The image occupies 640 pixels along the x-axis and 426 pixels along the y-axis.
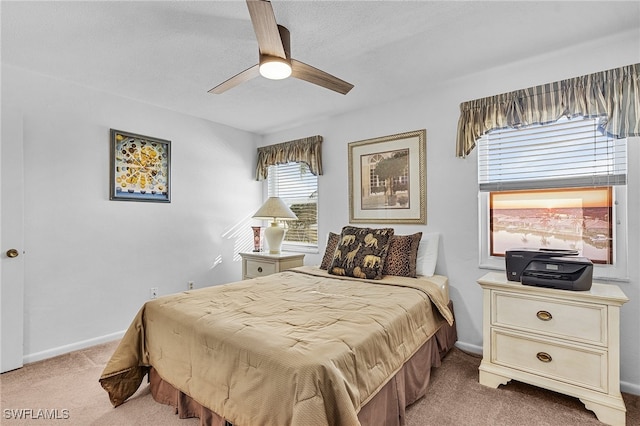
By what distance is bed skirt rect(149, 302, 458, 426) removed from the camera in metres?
1.57

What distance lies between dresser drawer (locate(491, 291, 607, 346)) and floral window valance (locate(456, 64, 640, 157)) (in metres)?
1.18

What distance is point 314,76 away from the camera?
2.09 meters

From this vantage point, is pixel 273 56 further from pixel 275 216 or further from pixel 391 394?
pixel 275 216

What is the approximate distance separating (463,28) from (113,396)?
3190mm

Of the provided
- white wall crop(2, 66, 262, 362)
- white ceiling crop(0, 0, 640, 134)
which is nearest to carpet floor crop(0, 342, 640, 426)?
white wall crop(2, 66, 262, 362)

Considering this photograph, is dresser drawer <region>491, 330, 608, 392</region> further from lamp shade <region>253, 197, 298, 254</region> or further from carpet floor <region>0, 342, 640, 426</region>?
lamp shade <region>253, 197, 298, 254</region>

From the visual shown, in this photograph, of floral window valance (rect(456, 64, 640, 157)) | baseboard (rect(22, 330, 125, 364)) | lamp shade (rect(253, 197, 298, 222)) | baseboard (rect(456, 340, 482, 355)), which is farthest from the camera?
lamp shade (rect(253, 197, 298, 222))

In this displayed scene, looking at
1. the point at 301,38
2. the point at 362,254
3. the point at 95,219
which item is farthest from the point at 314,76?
the point at 95,219

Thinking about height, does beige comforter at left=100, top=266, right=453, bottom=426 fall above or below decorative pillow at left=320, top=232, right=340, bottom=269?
below

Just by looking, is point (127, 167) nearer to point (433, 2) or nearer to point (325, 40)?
point (325, 40)

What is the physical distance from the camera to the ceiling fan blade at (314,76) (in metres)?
1.96

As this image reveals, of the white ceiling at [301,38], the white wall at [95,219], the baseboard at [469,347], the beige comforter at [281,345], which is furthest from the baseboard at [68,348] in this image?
the baseboard at [469,347]

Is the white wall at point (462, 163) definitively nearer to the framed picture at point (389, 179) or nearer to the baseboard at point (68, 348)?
the framed picture at point (389, 179)

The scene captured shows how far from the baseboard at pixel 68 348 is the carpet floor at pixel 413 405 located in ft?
0.56
